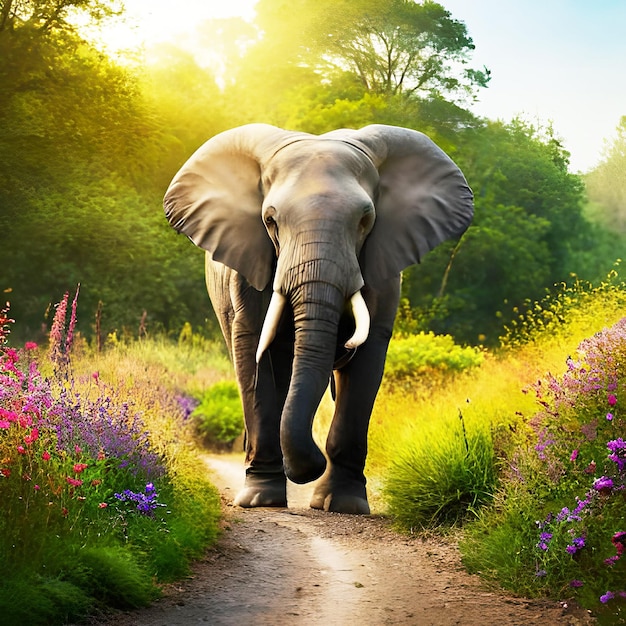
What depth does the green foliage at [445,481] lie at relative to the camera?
7.87m

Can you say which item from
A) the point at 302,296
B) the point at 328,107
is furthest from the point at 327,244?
the point at 328,107

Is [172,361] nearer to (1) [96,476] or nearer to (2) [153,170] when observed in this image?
(2) [153,170]

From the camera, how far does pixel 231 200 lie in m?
8.40

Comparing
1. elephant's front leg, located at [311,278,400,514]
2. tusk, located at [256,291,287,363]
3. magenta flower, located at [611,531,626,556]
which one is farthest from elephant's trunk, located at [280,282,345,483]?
magenta flower, located at [611,531,626,556]

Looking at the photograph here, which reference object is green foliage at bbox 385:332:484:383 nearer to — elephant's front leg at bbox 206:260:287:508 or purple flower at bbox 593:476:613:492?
elephant's front leg at bbox 206:260:287:508

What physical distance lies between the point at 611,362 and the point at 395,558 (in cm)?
198

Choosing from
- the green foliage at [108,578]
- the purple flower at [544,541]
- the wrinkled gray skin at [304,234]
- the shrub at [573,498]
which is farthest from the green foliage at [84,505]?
the purple flower at [544,541]

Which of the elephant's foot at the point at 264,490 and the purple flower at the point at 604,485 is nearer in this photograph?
the purple flower at the point at 604,485

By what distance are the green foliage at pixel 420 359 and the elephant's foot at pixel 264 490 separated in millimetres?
5279

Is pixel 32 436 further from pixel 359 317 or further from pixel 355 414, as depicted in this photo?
pixel 355 414

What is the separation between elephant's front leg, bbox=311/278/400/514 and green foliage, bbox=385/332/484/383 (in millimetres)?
5294

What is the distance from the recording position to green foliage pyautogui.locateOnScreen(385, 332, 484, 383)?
46.4 ft

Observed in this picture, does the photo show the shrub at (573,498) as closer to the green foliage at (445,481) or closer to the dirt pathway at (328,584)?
the dirt pathway at (328,584)

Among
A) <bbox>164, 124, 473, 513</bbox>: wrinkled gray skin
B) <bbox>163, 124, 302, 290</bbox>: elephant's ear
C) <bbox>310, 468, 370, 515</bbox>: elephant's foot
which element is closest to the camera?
<bbox>164, 124, 473, 513</bbox>: wrinkled gray skin
